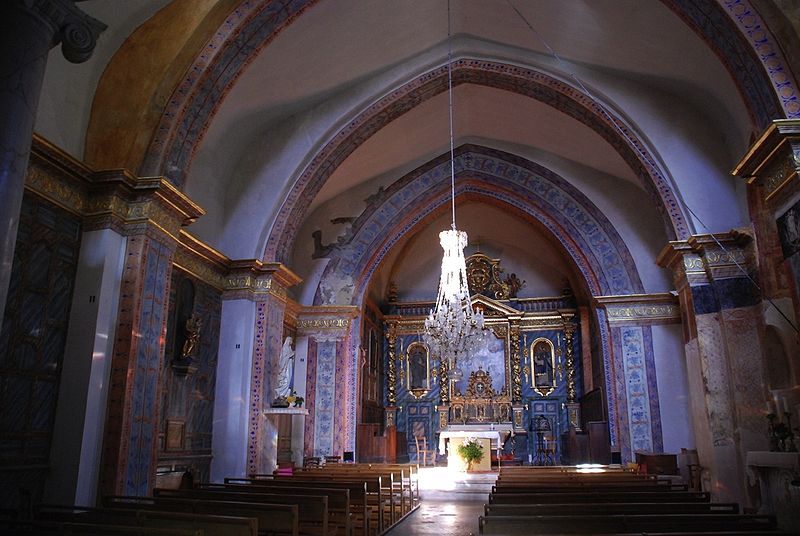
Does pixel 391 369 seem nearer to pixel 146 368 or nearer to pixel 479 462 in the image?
pixel 479 462

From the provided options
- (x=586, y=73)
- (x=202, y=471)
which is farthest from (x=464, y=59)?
(x=202, y=471)

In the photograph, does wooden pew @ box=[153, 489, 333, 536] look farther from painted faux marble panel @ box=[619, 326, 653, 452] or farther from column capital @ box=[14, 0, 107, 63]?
painted faux marble panel @ box=[619, 326, 653, 452]

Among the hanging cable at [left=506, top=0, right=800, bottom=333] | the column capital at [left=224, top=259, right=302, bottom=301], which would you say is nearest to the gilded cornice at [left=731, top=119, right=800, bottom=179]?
the hanging cable at [left=506, top=0, right=800, bottom=333]

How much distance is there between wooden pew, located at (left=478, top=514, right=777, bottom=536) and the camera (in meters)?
4.32

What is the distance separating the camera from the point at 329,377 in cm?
1500

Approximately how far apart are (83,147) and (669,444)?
12.6 meters

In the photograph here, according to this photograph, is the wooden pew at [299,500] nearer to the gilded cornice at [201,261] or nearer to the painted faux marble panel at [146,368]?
the painted faux marble panel at [146,368]

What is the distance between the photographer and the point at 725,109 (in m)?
10.3

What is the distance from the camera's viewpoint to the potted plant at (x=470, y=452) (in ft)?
42.0

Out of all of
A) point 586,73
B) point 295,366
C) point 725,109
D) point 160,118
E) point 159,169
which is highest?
point 586,73

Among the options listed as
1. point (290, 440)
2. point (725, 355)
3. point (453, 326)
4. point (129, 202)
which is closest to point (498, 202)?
point (453, 326)

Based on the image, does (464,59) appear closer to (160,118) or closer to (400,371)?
(160,118)

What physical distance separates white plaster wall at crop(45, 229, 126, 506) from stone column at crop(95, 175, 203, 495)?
11 cm

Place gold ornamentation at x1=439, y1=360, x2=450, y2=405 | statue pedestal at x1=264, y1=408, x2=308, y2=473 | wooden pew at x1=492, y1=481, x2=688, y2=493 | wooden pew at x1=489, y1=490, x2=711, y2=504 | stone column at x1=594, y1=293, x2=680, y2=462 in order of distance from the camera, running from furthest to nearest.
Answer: gold ornamentation at x1=439, y1=360, x2=450, y2=405 → statue pedestal at x1=264, y1=408, x2=308, y2=473 → stone column at x1=594, y1=293, x2=680, y2=462 → wooden pew at x1=492, y1=481, x2=688, y2=493 → wooden pew at x1=489, y1=490, x2=711, y2=504
